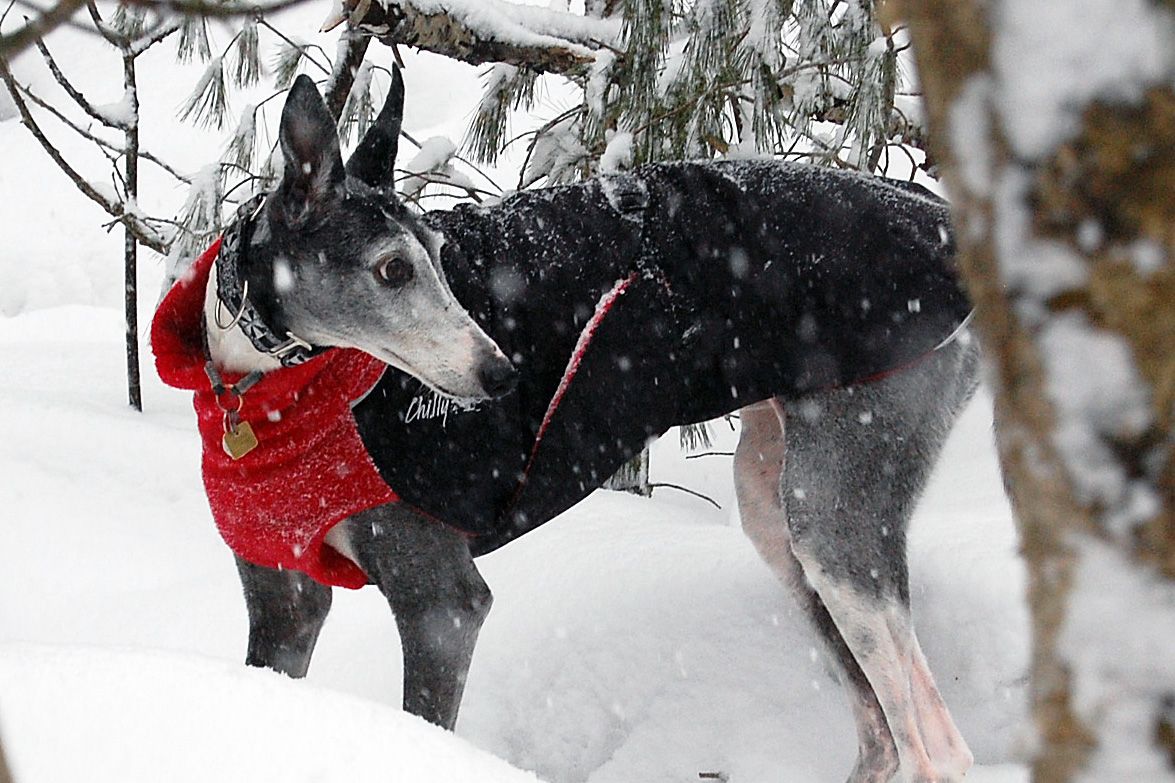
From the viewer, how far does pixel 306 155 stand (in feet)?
7.20

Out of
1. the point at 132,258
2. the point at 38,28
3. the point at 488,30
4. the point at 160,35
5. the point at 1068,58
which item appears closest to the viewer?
the point at 1068,58

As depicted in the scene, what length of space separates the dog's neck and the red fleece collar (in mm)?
24

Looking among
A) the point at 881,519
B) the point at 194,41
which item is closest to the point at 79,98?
the point at 194,41

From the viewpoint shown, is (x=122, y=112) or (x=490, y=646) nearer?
(x=490, y=646)

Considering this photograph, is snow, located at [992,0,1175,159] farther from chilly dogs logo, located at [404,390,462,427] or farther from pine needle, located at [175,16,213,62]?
pine needle, located at [175,16,213,62]

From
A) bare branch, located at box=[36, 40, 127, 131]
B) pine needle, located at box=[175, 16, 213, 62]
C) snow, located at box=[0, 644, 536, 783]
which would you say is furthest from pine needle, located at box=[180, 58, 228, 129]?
snow, located at box=[0, 644, 536, 783]

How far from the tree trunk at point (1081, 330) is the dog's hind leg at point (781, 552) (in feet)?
→ 7.54

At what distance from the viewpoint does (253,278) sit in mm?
2205

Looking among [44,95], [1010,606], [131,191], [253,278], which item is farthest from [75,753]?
[44,95]

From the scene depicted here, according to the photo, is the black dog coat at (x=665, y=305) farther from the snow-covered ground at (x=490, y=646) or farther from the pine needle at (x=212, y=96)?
the pine needle at (x=212, y=96)

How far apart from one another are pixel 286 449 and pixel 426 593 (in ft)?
1.25

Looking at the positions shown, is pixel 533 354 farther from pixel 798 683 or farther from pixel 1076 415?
pixel 1076 415

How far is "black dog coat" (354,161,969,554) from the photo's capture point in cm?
239

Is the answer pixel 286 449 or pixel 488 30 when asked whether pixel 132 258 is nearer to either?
pixel 488 30
